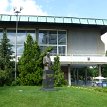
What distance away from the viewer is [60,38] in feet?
140

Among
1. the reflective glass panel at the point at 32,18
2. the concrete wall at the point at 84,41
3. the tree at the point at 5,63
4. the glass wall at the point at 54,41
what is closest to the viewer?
the tree at the point at 5,63

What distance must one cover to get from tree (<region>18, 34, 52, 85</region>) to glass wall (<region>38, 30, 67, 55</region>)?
1060 centimetres

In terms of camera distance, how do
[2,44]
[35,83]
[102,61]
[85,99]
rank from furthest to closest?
[102,61], [2,44], [35,83], [85,99]

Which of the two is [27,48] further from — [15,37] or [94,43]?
[94,43]

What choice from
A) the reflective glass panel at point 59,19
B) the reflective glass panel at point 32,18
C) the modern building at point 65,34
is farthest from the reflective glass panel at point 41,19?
Result: the reflective glass panel at point 59,19

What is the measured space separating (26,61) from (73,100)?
1544 centimetres

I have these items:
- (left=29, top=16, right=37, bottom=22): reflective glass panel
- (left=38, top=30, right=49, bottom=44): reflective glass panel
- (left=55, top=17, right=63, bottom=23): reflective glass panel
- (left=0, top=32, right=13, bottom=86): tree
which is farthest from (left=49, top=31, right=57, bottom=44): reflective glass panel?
(left=0, top=32, right=13, bottom=86): tree

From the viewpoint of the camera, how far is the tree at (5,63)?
99.9ft

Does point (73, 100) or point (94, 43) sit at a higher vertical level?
point (94, 43)

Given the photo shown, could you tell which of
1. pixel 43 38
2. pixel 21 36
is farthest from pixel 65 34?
pixel 21 36

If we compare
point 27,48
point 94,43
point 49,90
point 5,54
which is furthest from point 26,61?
point 94,43

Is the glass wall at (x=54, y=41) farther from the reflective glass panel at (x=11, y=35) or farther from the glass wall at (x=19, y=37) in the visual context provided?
the reflective glass panel at (x=11, y=35)

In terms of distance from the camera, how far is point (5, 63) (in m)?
32.4

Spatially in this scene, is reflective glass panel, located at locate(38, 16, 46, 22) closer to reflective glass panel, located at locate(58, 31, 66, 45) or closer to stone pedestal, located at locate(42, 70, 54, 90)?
reflective glass panel, located at locate(58, 31, 66, 45)
